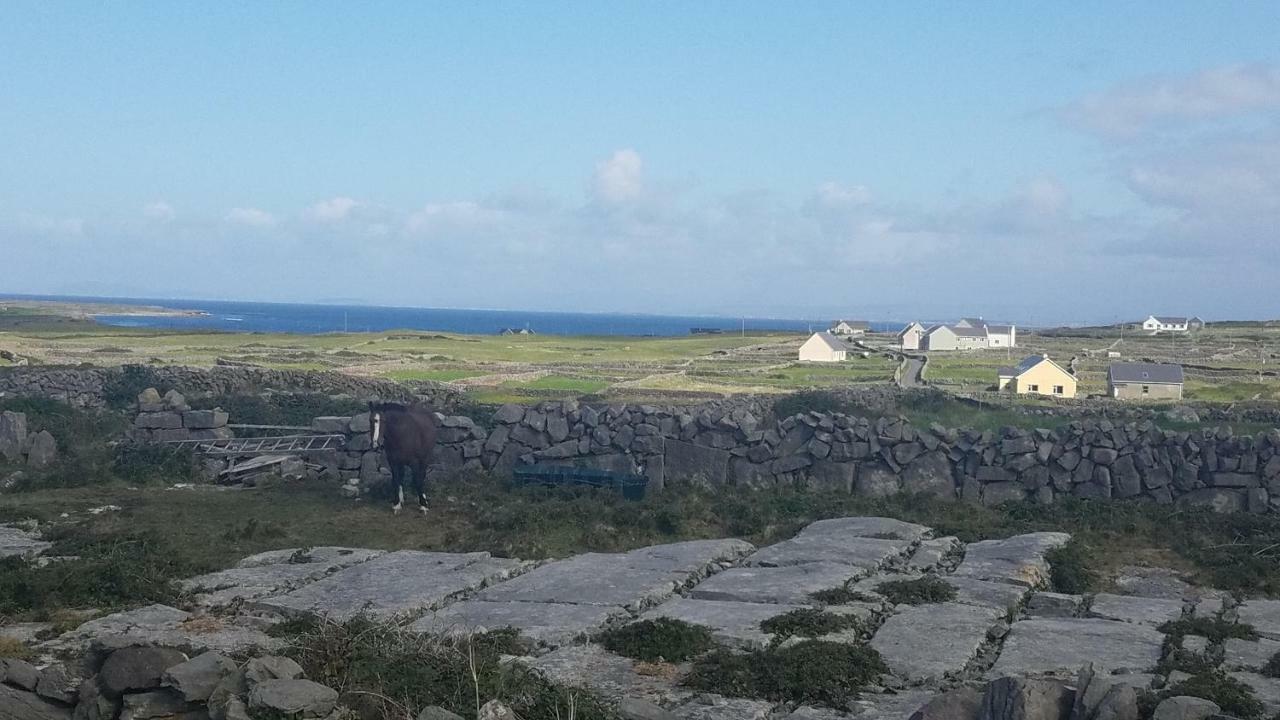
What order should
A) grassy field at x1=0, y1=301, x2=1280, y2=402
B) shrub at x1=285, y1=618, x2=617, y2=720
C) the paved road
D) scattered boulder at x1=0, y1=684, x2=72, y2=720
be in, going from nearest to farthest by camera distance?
1. shrub at x1=285, y1=618, x2=617, y2=720
2. scattered boulder at x1=0, y1=684, x2=72, y2=720
3. grassy field at x1=0, y1=301, x2=1280, y2=402
4. the paved road

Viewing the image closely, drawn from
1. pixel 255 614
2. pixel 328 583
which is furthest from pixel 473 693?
pixel 328 583

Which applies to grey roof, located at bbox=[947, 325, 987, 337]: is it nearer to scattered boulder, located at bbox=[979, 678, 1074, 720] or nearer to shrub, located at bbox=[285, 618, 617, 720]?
shrub, located at bbox=[285, 618, 617, 720]

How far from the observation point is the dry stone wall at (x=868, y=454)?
1677 cm

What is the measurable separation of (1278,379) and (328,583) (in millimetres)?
56495

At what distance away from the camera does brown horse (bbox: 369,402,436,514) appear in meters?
17.9

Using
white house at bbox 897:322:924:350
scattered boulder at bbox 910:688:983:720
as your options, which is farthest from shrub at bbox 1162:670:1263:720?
white house at bbox 897:322:924:350

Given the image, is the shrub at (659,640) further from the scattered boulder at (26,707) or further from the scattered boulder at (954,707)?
the scattered boulder at (26,707)

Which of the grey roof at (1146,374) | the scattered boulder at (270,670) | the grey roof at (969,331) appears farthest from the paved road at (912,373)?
the scattered boulder at (270,670)

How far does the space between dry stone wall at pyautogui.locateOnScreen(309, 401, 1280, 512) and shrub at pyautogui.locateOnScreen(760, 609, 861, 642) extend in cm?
860

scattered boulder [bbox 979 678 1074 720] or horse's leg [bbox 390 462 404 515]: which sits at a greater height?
scattered boulder [bbox 979 678 1074 720]

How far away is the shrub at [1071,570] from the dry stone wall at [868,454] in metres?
4.17

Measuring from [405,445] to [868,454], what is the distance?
25.3ft

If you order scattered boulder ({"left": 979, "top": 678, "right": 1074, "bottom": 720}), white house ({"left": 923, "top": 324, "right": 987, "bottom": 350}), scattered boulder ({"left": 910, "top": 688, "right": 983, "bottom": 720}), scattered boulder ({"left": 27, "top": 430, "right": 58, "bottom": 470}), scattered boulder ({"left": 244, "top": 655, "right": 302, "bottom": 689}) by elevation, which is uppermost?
white house ({"left": 923, "top": 324, "right": 987, "bottom": 350})

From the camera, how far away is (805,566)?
39.4 feet
